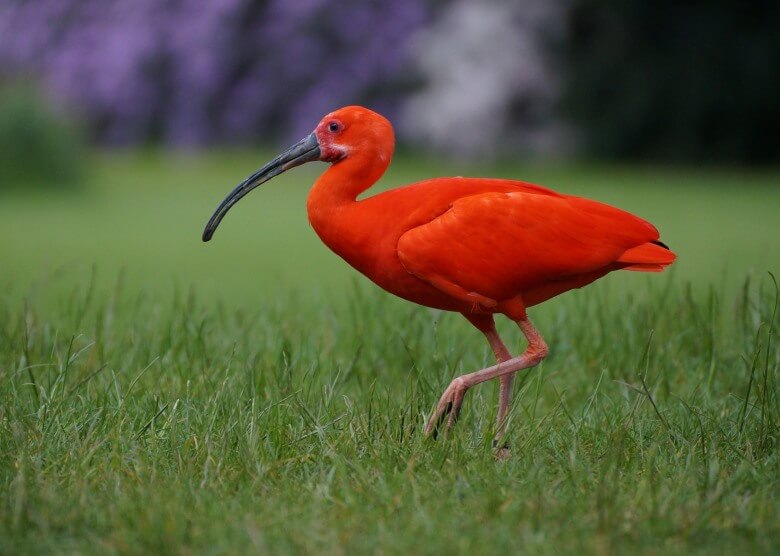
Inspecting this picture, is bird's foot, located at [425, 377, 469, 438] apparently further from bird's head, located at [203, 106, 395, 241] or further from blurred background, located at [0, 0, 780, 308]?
blurred background, located at [0, 0, 780, 308]

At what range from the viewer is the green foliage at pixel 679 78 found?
13.6 meters

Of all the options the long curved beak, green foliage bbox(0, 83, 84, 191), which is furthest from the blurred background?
the long curved beak

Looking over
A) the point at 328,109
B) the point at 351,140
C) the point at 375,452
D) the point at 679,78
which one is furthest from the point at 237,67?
the point at 375,452

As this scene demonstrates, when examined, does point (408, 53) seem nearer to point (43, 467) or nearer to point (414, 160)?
point (414, 160)

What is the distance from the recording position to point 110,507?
2785mm

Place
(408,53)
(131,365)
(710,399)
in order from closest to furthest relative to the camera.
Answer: (710,399) < (131,365) < (408,53)

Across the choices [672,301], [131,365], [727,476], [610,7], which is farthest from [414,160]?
[727,476]

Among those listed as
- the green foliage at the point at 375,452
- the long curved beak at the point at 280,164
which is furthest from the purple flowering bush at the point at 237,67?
the long curved beak at the point at 280,164

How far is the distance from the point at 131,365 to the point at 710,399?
2.08 meters

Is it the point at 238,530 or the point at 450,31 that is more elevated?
the point at 450,31

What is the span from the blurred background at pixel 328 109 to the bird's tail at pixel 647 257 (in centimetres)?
342

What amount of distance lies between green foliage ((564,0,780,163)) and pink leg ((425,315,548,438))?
1076 cm

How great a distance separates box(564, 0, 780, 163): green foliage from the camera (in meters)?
13.6

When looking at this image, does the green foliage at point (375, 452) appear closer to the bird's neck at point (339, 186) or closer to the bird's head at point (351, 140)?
the bird's neck at point (339, 186)
